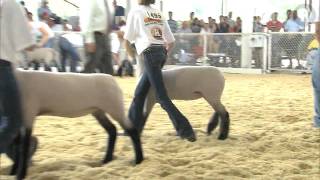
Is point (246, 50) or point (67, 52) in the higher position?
point (67, 52)

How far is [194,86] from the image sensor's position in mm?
5141

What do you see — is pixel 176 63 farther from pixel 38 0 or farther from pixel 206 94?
pixel 206 94

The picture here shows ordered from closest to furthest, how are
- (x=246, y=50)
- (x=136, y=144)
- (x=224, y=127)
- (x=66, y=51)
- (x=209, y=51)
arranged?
(x=136, y=144) → (x=224, y=127) → (x=66, y=51) → (x=246, y=50) → (x=209, y=51)

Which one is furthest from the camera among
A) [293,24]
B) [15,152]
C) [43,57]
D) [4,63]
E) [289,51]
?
[293,24]

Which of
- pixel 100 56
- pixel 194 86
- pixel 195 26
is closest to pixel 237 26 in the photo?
pixel 195 26

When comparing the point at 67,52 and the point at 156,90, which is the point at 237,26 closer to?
the point at 67,52

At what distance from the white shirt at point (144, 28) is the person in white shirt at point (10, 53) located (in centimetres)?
148

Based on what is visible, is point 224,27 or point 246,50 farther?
point 224,27

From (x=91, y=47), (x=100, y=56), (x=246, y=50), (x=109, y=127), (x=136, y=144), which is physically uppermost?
(x=91, y=47)

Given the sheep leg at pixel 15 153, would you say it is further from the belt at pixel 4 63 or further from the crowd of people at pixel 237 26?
the crowd of people at pixel 237 26

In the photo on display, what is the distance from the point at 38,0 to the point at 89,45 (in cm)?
1339

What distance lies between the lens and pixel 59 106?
3.86 metres

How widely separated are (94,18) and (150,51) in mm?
1706

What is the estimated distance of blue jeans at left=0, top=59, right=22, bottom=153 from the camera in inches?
134
